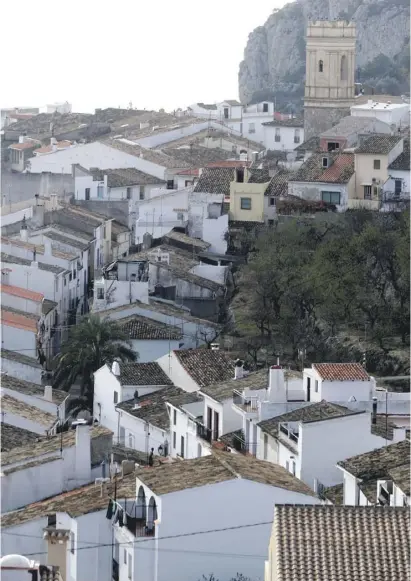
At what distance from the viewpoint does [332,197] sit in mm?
51250

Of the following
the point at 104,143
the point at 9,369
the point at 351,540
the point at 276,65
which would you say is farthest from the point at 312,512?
the point at 276,65

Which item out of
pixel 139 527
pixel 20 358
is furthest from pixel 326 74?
pixel 139 527

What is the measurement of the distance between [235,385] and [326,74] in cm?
4098

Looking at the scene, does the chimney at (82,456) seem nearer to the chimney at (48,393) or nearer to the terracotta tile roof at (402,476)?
the terracotta tile roof at (402,476)

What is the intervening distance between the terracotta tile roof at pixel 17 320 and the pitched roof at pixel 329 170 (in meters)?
12.6

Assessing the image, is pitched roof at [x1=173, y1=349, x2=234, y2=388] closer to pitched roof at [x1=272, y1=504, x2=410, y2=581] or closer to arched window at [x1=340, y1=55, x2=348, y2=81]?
pitched roof at [x1=272, y1=504, x2=410, y2=581]

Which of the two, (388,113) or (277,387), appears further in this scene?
(388,113)

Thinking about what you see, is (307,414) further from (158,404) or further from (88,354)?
Answer: (88,354)

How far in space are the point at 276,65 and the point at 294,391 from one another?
276 ft

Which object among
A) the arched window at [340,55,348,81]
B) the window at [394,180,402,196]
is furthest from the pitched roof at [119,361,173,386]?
the arched window at [340,55,348,81]

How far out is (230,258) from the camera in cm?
5044

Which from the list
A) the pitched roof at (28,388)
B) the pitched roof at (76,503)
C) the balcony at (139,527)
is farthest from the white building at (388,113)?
the balcony at (139,527)

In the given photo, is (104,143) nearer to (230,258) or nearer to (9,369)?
(230,258)

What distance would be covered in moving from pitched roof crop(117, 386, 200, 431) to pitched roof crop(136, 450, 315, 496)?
6928mm
